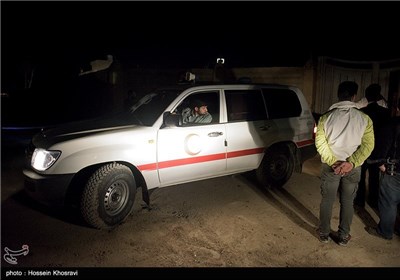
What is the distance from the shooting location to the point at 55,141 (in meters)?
3.87

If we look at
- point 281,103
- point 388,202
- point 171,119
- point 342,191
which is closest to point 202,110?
point 171,119

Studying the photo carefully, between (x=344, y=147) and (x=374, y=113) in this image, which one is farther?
(x=374, y=113)

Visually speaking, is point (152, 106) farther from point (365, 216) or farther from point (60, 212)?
point (365, 216)

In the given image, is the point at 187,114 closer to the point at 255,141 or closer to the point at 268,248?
the point at 255,141

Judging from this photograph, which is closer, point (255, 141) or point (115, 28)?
point (255, 141)

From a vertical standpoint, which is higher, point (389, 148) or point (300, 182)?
point (389, 148)

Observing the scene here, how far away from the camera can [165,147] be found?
14.2ft

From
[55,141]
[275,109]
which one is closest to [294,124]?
[275,109]

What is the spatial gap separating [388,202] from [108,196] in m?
3.43

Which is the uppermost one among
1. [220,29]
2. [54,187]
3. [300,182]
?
[220,29]

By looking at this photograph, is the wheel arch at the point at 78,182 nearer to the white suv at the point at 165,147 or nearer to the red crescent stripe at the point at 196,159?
the white suv at the point at 165,147

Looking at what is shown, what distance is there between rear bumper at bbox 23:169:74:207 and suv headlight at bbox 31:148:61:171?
11cm

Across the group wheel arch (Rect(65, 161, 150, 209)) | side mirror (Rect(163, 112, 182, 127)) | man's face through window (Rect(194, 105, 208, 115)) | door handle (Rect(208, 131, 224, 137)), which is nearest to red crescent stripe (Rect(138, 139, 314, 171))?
wheel arch (Rect(65, 161, 150, 209))

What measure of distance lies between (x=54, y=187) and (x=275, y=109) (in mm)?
3652
